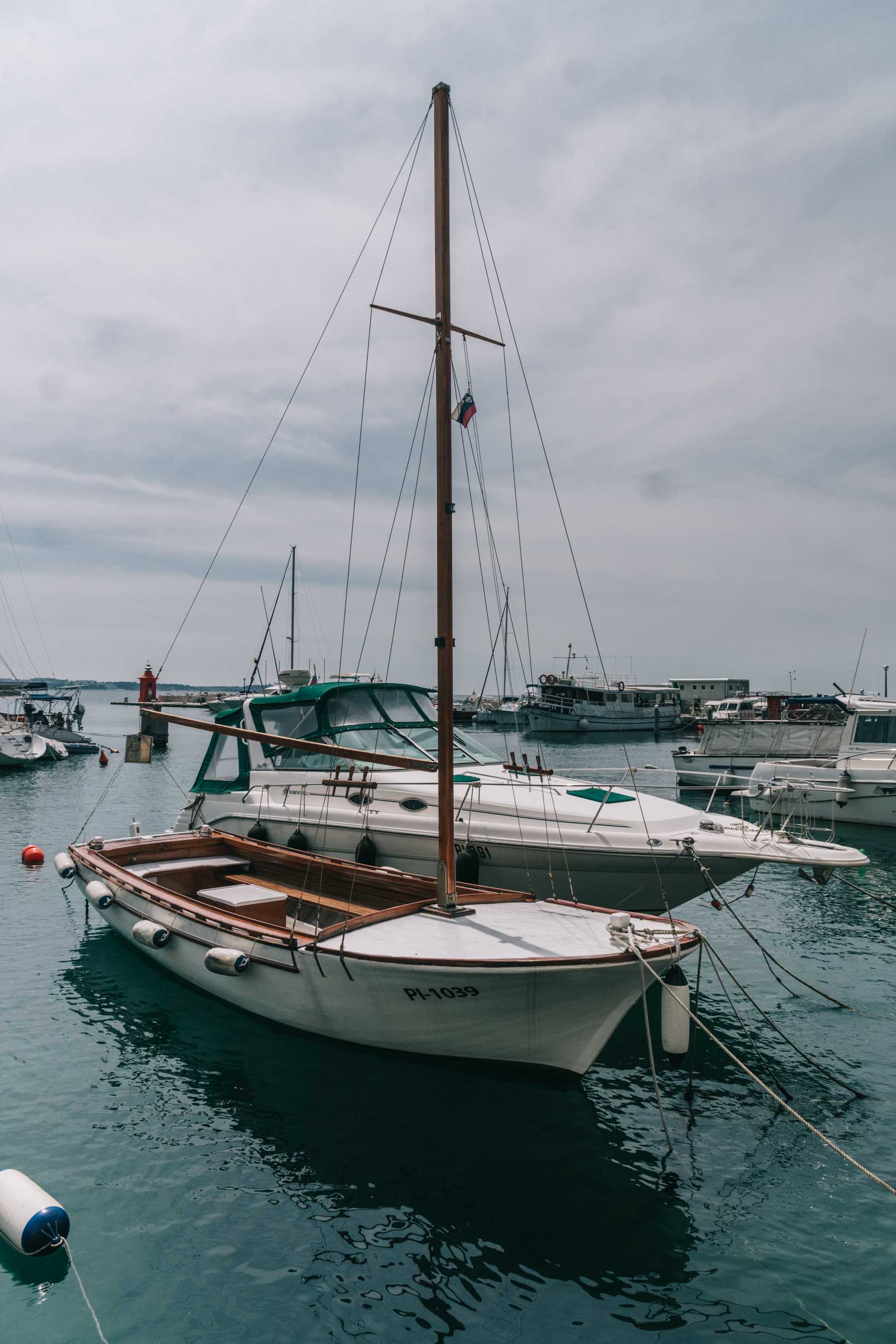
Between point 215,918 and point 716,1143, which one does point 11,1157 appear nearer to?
point 215,918

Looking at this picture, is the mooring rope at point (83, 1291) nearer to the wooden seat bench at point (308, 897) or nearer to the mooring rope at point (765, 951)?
the wooden seat bench at point (308, 897)

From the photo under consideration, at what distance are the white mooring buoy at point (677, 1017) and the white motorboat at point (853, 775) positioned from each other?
17.3 metres

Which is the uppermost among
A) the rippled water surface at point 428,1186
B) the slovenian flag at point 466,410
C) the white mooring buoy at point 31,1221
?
the slovenian flag at point 466,410

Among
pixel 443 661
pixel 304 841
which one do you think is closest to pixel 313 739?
pixel 304 841

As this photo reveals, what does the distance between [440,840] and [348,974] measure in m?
1.96

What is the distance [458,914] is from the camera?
930 cm

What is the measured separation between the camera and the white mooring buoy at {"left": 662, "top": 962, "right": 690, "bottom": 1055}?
7355 millimetres

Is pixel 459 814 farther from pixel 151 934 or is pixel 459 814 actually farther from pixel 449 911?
pixel 151 934

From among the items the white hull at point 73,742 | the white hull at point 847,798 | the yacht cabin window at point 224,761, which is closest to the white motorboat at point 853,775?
the white hull at point 847,798

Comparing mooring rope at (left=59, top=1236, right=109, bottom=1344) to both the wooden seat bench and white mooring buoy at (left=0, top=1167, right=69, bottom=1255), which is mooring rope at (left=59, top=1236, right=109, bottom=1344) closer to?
white mooring buoy at (left=0, top=1167, right=69, bottom=1255)

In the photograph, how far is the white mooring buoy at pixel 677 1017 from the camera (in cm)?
736

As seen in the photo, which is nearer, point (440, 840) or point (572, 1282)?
point (572, 1282)

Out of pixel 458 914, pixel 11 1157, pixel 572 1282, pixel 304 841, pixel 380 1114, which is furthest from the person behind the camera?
pixel 304 841

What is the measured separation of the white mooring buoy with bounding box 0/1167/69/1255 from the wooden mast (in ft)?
15.3
